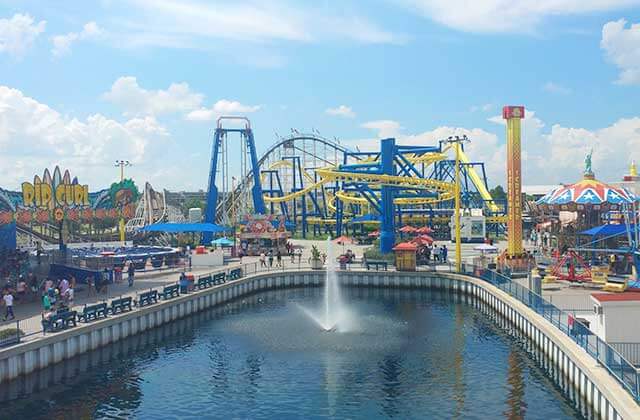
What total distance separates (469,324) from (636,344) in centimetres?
1459

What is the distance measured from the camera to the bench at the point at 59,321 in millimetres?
28109

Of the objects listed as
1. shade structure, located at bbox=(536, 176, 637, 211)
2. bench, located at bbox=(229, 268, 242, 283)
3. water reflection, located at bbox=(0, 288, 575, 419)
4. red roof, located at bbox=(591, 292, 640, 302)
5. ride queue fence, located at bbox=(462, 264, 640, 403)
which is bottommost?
water reflection, located at bbox=(0, 288, 575, 419)

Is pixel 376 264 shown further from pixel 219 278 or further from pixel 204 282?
pixel 204 282

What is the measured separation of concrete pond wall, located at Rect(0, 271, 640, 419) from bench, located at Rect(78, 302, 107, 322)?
630 millimetres

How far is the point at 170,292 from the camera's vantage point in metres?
38.9

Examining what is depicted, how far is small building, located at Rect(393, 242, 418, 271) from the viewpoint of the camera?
167 feet

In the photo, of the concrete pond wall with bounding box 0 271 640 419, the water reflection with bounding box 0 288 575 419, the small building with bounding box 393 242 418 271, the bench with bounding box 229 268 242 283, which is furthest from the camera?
the small building with bounding box 393 242 418 271

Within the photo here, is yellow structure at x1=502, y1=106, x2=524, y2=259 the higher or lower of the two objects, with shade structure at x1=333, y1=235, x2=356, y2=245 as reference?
higher

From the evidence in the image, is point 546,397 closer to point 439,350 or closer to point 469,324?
point 439,350

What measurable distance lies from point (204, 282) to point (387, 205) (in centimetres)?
A: 2251

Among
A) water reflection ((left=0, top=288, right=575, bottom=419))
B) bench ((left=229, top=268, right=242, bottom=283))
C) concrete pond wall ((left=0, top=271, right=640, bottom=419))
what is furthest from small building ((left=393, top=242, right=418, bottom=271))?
water reflection ((left=0, top=288, right=575, bottom=419))

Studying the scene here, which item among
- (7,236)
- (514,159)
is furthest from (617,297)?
(7,236)

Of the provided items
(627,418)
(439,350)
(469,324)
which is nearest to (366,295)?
(469,324)

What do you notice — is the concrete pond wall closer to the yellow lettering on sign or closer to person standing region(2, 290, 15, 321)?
person standing region(2, 290, 15, 321)
